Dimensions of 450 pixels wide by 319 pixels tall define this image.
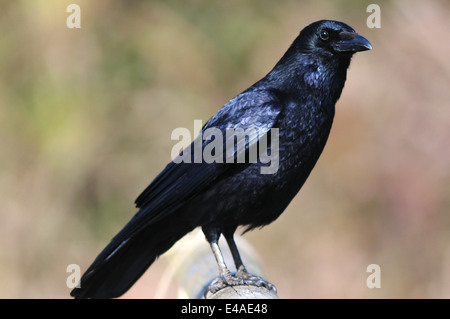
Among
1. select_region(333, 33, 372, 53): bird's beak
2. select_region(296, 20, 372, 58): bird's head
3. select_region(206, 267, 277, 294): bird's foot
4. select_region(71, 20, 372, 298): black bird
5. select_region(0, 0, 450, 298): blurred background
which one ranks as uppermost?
select_region(0, 0, 450, 298): blurred background

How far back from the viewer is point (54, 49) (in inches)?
314

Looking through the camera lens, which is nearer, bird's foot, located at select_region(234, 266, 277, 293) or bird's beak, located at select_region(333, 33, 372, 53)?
bird's beak, located at select_region(333, 33, 372, 53)

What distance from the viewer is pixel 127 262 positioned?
Result: 388 cm

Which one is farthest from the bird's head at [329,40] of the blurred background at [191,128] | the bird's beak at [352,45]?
the blurred background at [191,128]

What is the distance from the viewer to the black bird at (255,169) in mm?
3531

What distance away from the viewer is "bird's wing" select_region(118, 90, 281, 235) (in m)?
3.56

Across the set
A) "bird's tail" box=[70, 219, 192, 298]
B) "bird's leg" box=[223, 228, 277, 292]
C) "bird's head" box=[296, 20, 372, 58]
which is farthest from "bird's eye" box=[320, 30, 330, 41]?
"bird's tail" box=[70, 219, 192, 298]

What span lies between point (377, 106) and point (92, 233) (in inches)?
145

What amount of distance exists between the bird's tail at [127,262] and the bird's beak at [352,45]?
1.30 metres

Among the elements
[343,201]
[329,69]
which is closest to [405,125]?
[343,201]

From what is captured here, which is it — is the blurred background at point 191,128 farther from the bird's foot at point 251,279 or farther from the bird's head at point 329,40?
the bird's head at point 329,40

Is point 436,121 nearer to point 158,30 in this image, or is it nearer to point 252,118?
point 158,30

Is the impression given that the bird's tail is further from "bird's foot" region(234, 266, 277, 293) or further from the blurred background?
the blurred background

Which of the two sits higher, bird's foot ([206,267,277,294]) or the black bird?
the black bird
